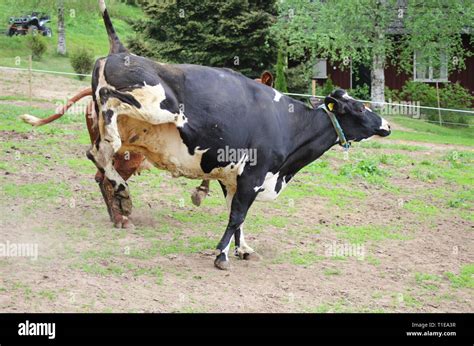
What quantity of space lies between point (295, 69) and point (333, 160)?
1175 cm

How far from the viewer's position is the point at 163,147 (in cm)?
862

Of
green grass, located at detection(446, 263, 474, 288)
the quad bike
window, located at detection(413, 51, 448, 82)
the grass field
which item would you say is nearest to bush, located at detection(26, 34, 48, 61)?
the quad bike

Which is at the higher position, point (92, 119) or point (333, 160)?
point (92, 119)

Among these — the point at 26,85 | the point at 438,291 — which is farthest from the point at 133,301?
the point at 26,85

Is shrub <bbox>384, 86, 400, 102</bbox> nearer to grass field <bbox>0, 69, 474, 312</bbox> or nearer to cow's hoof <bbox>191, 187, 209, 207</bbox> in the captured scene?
grass field <bbox>0, 69, 474, 312</bbox>

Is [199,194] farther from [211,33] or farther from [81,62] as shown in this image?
[81,62]

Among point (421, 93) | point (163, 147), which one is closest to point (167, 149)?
point (163, 147)

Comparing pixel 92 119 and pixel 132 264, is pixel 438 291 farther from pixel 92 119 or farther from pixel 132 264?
pixel 92 119

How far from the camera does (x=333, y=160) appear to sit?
54.5ft

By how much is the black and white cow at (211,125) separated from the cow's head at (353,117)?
12mm

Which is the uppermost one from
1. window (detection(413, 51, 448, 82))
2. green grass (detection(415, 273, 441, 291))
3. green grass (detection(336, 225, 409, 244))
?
window (detection(413, 51, 448, 82))

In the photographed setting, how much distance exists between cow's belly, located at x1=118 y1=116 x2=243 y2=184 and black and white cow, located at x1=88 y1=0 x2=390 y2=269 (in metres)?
0.01

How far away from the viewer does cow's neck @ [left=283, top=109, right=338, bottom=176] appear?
963 cm

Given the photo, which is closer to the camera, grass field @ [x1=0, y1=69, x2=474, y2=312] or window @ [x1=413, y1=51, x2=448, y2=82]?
grass field @ [x1=0, y1=69, x2=474, y2=312]
